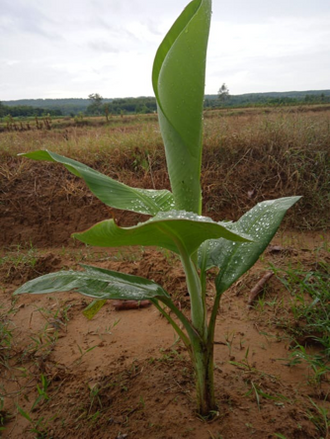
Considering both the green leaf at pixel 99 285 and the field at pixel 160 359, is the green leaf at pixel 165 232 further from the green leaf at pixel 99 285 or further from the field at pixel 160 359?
the green leaf at pixel 99 285

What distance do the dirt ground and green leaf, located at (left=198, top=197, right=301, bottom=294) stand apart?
393 mm

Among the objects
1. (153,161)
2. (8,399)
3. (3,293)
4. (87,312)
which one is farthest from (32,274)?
(153,161)

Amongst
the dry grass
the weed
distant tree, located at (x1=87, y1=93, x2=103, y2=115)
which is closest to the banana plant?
the weed

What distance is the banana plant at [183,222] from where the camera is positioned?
58 cm

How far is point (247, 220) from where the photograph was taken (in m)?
0.84

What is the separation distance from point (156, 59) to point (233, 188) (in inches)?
99.1

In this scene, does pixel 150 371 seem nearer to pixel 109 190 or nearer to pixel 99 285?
pixel 99 285

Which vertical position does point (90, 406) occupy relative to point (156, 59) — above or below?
below

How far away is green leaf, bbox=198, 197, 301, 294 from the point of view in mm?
749

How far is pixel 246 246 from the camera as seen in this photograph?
2.71ft

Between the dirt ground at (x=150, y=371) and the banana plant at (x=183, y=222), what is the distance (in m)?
0.13

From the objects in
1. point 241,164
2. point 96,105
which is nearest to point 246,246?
point 241,164

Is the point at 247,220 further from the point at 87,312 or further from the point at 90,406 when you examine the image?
the point at 90,406

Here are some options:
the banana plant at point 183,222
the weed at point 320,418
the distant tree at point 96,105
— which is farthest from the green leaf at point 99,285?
the distant tree at point 96,105
